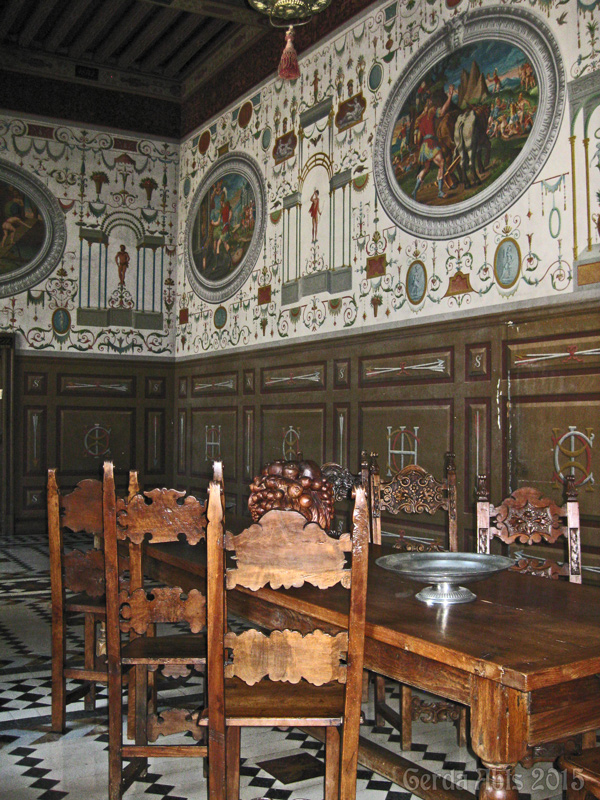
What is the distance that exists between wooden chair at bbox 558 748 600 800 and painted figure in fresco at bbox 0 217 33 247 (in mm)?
9727

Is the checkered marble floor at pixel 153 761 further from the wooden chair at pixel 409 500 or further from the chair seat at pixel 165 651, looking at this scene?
the chair seat at pixel 165 651

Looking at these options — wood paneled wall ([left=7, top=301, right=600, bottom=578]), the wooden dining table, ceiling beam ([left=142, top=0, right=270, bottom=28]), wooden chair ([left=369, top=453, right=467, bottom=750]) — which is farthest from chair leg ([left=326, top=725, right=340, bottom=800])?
ceiling beam ([left=142, top=0, right=270, bottom=28])

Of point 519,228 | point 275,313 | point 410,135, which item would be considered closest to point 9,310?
point 275,313

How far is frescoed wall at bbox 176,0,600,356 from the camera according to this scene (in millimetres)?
5461

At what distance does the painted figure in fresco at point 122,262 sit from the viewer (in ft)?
36.2

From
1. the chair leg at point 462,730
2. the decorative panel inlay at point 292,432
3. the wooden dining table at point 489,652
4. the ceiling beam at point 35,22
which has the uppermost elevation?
the ceiling beam at point 35,22

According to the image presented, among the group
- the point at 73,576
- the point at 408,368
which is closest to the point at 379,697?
the point at 73,576

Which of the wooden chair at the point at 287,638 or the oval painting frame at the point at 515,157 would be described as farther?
the oval painting frame at the point at 515,157

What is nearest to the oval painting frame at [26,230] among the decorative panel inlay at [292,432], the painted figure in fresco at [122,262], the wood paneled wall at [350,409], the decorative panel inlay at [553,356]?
the painted figure in fresco at [122,262]

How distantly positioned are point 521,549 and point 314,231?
3.97 metres

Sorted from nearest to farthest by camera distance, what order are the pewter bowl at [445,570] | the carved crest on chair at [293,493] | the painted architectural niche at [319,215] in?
→ the pewter bowl at [445,570] → the carved crest on chair at [293,493] → the painted architectural niche at [319,215]

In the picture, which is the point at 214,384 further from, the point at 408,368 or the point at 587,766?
the point at 587,766

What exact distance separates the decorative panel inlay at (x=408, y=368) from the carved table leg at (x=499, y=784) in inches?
178

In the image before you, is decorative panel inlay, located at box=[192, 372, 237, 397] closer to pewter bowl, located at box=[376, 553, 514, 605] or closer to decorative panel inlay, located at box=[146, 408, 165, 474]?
decorative panel inlay, located at box=[146, 408, 165, 474]
